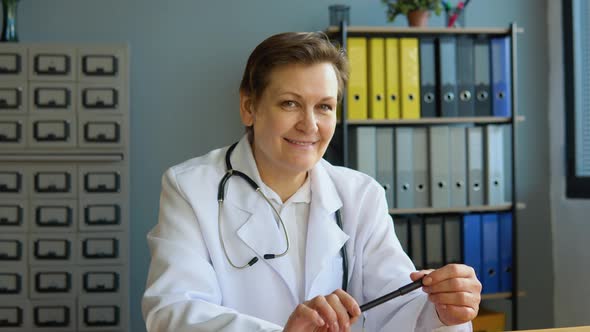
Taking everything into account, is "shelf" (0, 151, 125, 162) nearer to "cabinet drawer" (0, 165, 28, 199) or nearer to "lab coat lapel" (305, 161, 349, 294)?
"cabinet drawer" (0, 165, 28, 199)

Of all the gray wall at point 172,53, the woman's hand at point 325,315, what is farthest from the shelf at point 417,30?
the woman's hand at point 325,315

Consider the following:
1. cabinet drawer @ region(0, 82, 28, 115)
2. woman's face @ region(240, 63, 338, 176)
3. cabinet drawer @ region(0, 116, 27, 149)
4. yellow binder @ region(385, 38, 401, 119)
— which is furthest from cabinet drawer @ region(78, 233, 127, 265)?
woman's face @ region(240, 63, 338, 176)

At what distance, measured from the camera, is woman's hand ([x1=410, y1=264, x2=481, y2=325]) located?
1253mm

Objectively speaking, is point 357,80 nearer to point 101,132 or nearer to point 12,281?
point 101,132

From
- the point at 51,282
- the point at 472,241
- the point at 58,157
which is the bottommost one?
the point at 51,282

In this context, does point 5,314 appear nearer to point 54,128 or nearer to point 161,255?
point 54,128

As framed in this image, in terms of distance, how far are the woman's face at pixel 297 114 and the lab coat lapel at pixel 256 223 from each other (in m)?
0.09

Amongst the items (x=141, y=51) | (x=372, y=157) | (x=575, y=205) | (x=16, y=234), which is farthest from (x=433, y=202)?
(x=16, y=234)

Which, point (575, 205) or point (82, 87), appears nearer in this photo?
point (82, 87)

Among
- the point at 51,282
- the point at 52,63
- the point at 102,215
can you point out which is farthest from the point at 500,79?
the point at 51,282

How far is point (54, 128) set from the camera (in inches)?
116

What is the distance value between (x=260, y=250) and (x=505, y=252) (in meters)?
2.05

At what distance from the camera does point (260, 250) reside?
151 cm

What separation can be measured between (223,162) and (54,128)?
5.24 ft
